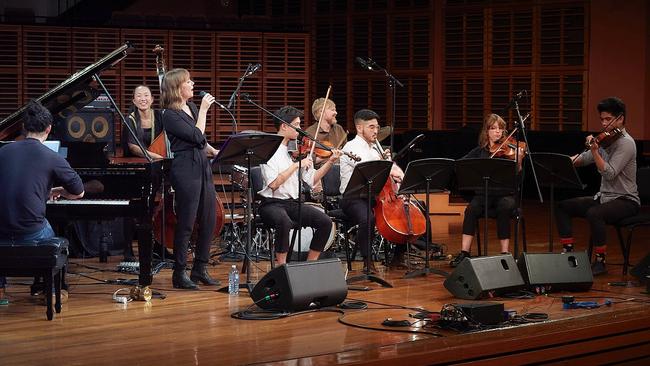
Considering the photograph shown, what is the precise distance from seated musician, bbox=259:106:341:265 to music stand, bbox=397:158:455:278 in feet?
2.14

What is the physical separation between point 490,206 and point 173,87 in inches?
127

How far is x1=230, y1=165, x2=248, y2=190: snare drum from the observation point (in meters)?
8.62

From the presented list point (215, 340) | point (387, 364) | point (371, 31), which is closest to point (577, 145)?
point (371, 31)

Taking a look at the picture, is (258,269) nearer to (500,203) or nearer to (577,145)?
(500,203)

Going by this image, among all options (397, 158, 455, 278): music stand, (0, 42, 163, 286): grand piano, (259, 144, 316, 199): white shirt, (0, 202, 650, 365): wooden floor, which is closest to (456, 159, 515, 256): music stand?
(397, 158, 455, 278): music stand

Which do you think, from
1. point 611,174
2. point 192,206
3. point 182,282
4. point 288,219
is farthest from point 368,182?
point 611,174

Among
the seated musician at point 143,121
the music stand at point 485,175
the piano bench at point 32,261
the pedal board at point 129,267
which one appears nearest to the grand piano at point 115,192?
the piano bench at point 32,261

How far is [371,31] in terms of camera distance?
14906 mm

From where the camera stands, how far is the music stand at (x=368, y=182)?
7535 millimetres

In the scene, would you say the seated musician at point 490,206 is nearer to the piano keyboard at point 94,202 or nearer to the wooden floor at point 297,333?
the wooden floor at point 297,333

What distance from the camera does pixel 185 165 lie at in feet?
24.3

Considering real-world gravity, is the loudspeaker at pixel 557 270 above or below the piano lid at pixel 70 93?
below

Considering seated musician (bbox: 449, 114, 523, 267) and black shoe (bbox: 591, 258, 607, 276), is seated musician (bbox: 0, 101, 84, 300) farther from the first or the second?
black shoe (bbox: 591, 258, 607, 276)

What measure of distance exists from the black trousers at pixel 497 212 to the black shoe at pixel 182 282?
8.78 ft
